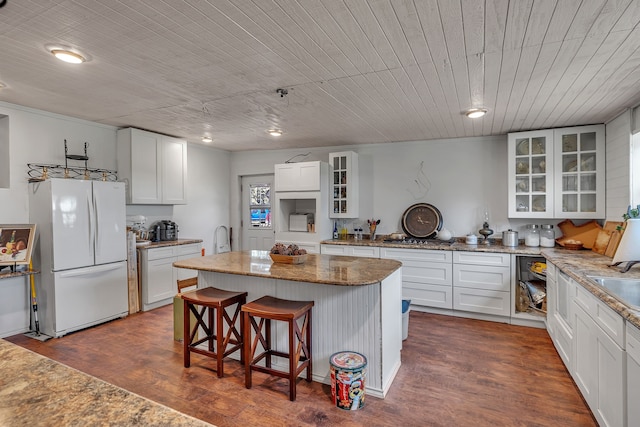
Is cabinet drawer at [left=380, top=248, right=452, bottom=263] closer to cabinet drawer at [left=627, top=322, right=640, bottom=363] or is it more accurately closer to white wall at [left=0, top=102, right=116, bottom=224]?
cabinet drawer at [left=627, top=322, right=640, bottom=363]

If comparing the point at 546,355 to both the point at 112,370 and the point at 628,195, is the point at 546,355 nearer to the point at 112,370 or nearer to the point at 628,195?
the point at 628,195

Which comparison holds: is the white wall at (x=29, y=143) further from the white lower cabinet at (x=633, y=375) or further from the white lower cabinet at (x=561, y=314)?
the white lower cabinet at (x=561, y=314)

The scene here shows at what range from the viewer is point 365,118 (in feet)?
12.1

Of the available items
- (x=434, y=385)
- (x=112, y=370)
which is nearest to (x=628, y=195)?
(x=434, y=385)

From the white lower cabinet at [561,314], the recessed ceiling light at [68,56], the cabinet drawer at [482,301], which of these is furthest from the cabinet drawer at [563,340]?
the recessed ceiling light at [68,56]

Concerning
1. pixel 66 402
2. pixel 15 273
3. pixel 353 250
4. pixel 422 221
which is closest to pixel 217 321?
pixel 66 402

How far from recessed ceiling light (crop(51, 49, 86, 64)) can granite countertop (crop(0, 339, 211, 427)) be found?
6.36ft

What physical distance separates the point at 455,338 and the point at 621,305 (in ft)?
6.41

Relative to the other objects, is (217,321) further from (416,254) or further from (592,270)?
(592,270)

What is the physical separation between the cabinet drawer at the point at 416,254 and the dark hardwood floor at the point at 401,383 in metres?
0.88

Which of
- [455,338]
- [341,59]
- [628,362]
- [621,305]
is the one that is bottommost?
[455,338]

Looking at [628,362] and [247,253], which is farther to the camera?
[247,253]

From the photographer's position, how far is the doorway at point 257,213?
597 cm

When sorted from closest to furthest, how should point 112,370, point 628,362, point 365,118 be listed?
1. point 628,362
2. point 112,370
3. point 365,118
